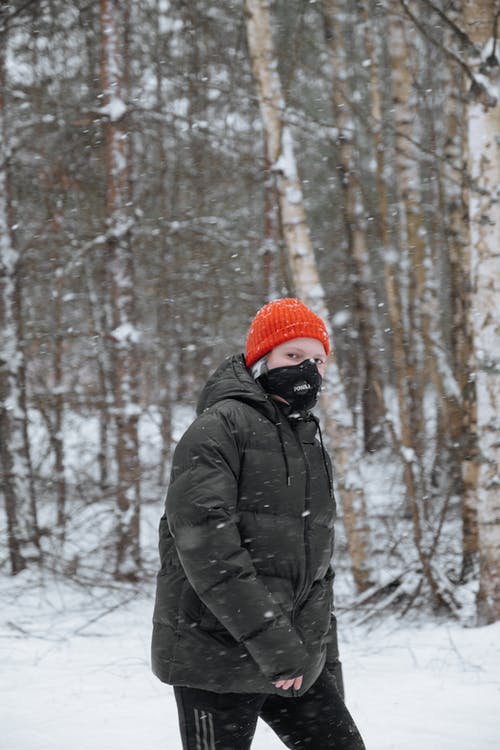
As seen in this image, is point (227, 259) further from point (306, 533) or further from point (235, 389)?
point (306, 533)

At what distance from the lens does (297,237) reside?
6.77 m

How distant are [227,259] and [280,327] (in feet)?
23.8

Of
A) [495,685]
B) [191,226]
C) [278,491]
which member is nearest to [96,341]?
[191,226]

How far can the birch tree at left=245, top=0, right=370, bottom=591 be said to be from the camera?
6.69 metres

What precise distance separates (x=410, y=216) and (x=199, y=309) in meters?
4.70

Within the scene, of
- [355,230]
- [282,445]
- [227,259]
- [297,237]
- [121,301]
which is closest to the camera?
[282,445]

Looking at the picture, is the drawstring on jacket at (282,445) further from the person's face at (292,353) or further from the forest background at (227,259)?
the forest background at (227,259)

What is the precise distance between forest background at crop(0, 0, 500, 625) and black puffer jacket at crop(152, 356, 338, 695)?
11.7 feet

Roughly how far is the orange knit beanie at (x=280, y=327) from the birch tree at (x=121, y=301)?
5.71 metres

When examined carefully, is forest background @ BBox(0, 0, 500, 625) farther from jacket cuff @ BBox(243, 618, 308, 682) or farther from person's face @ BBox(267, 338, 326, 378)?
jacket cuff @ BBox(243, 618, 308, 682)

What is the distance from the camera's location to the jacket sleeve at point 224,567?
1956 mm

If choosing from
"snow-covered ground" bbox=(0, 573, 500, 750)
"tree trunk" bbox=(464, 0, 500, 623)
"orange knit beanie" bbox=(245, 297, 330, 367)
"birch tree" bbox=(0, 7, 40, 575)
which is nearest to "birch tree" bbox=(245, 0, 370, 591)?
"snow-covered ground" bbox=(0, 573, 500, 750)

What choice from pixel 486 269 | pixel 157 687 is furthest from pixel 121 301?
pixel 157 687

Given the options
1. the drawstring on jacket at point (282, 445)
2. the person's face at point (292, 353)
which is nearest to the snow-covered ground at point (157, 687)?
the drawstring on jacket at point (282, 445)
